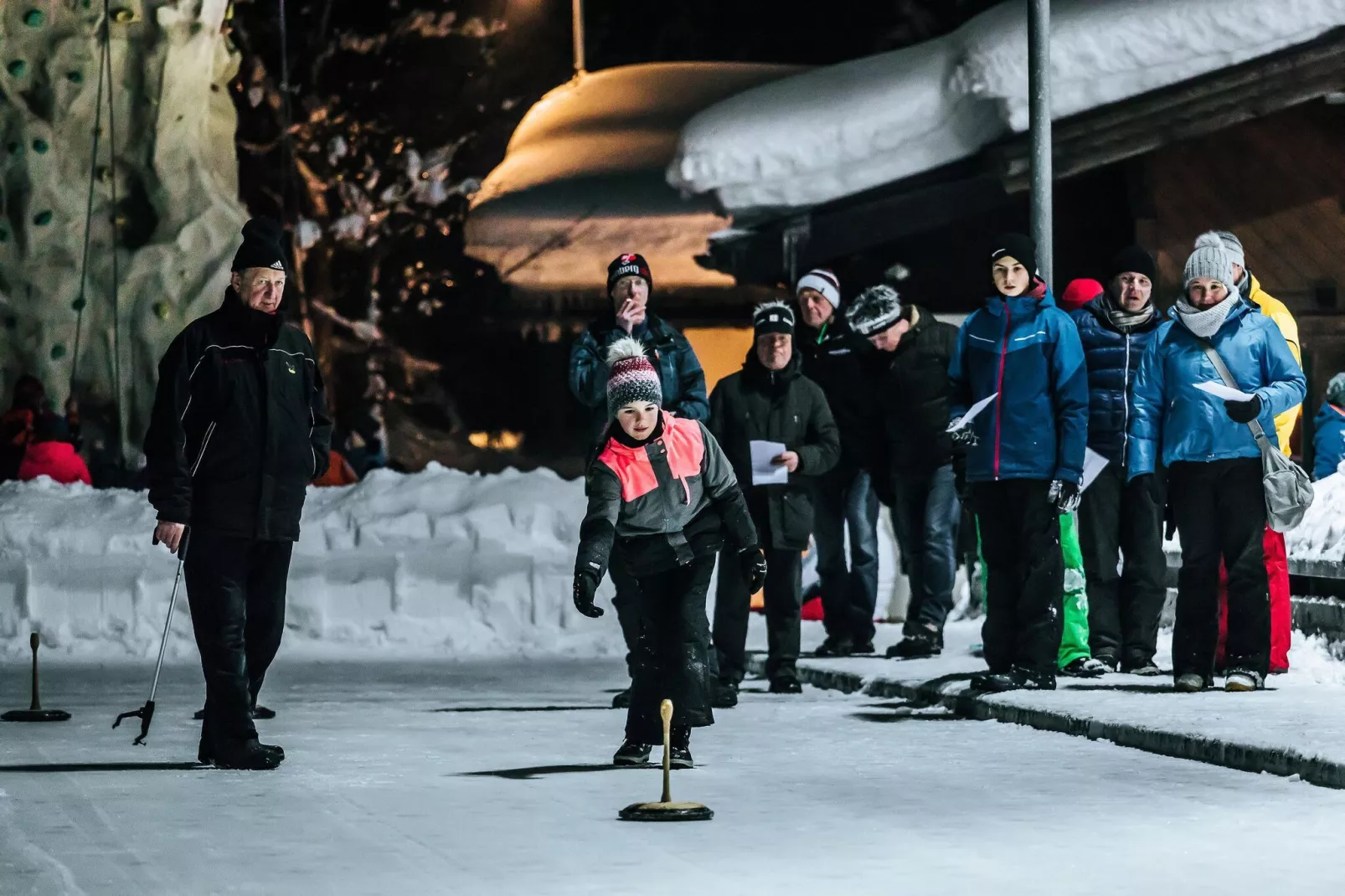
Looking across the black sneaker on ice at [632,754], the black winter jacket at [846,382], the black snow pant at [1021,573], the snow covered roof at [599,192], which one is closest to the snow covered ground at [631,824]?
the black sneaker on ice at [632,754]

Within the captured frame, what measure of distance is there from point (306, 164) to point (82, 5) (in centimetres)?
1414

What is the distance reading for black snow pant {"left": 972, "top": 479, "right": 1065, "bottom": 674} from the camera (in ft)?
40.9

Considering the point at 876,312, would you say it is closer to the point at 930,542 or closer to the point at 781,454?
the point at 930,542

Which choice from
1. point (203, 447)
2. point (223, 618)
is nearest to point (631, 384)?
point (203, 447)

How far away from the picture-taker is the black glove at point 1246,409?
1185 cm

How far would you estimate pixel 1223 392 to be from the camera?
11953mm

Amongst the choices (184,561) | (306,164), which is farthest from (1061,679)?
(306,164)

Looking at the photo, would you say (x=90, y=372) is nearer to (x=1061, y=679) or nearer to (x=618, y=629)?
(x=618, y=629)

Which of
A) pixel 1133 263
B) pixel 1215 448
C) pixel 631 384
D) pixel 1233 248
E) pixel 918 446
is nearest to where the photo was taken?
pixel 631 384

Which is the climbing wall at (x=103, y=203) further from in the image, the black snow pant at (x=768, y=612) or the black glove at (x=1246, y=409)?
the black glove at (x=1246, y=409)

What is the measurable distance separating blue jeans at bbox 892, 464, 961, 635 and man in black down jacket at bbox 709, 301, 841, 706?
55.5 inches

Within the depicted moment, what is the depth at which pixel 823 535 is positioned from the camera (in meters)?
15.3

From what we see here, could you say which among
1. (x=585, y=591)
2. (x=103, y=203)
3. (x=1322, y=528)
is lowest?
(x=585, y=591)

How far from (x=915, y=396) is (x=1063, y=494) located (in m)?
3.03
